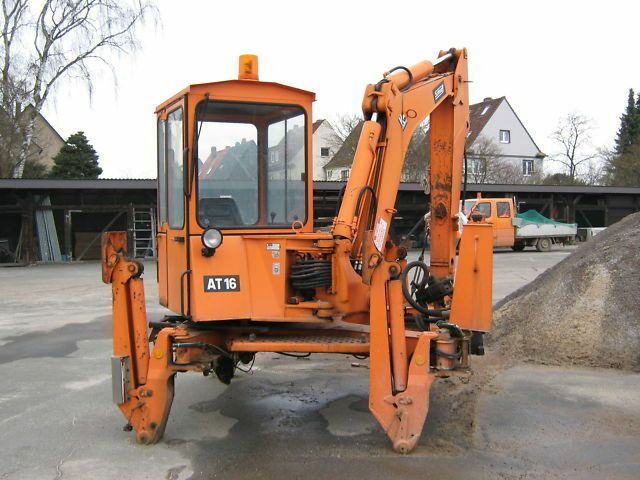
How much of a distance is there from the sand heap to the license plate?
4.42 meters

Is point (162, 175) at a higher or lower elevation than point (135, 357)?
higher

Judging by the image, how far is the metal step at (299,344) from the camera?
4.92 meters

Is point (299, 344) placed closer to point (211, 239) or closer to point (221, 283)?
point (221, 283)

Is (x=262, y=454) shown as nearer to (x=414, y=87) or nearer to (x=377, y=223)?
(x=377, y=223)

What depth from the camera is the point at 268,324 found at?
5.36 metres

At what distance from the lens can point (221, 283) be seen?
4.98m

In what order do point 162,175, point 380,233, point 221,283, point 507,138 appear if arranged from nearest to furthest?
point 221,283
point 380,233
point 162,175
point 507,138

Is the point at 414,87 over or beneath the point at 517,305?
over

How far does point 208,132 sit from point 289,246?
118 centimetres

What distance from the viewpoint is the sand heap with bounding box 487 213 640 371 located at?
7.46 m

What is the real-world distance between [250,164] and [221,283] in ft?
3.68

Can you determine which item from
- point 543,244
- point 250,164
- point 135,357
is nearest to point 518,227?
point 543,244

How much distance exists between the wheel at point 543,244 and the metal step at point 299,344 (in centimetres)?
2421

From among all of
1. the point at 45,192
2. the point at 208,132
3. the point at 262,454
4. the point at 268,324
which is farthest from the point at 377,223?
the point at 45,192
